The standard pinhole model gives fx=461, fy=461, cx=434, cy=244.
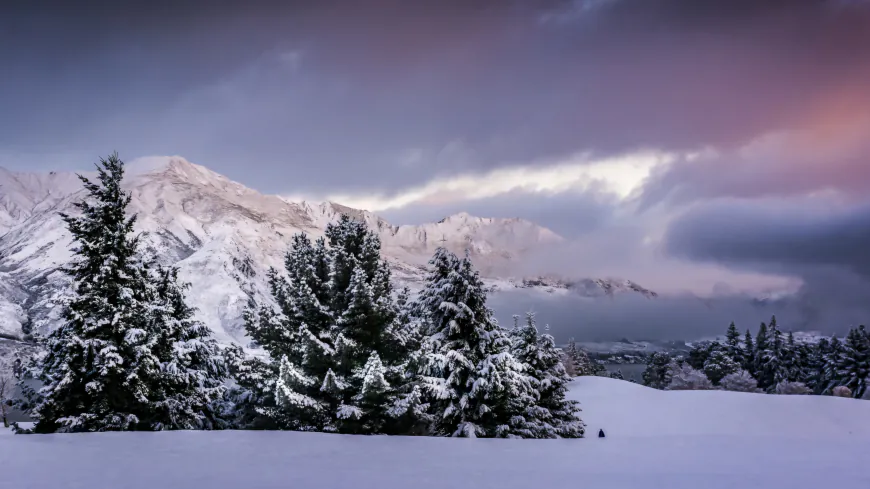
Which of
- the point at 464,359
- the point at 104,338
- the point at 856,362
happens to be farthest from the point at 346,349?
the point at 856,362

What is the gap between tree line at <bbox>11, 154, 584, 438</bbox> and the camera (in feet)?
47.4

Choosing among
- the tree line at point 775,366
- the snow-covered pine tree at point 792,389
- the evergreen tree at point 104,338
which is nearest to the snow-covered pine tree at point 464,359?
the evergreen tree at point 104,338

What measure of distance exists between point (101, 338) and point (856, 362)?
67.7 m

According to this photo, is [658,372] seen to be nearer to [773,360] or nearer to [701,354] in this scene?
[701,354]

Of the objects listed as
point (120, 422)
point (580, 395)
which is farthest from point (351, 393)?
point (580, 395)

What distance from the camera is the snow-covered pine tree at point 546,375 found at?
69.6 feet

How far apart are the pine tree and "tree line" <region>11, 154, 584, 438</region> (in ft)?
0.15

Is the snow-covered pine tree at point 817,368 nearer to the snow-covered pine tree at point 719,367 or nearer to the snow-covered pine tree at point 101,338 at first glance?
the snow-covered pine tree at point 719,367

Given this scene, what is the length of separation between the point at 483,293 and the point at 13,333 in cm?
9585

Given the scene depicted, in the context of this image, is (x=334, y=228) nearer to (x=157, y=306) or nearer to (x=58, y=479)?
(x=157, y=306)

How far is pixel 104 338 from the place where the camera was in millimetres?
14703

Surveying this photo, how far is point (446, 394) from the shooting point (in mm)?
15992

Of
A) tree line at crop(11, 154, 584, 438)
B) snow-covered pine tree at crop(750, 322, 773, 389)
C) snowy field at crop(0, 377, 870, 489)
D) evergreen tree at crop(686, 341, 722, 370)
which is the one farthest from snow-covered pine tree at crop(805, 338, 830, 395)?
snowy field at crop(0, 377, 870, 489)

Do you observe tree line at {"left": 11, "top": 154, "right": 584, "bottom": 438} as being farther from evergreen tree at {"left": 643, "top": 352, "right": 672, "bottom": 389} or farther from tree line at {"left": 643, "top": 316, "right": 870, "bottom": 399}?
evergreen tree at {"left": 643, "top": 352, "right": 672, "bottom": 389}
